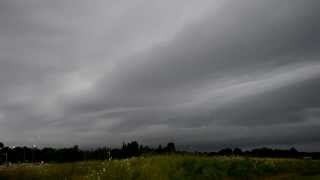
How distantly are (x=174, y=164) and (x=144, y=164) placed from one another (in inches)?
78.4

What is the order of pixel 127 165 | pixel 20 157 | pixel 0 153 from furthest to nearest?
pixel 20 157 < pixel 0 153 < pixel 127 165

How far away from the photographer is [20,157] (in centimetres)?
17825

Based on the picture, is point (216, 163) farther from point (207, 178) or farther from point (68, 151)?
point (68, 151)

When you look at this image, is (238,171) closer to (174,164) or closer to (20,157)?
(174,164)

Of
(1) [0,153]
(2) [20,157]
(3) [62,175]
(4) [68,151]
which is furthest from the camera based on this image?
(2) [20,157]

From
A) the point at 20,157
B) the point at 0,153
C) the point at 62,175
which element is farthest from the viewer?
the point at 20,157

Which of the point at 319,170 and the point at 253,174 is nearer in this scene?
the point at 253,174

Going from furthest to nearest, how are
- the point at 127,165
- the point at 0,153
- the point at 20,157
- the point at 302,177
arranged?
the point at 20,157, the point at 0,153, the point at 302,177, the point at 127,165

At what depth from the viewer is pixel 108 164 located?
28.1 m

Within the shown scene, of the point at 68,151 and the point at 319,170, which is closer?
the point at 319,170

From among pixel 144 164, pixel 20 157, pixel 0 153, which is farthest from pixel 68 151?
pixel 144 164

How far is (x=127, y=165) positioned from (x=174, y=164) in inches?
122

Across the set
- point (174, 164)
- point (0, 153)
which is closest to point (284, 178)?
point (174, 164)

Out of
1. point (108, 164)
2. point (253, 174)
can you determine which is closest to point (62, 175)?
point (108, 164)
